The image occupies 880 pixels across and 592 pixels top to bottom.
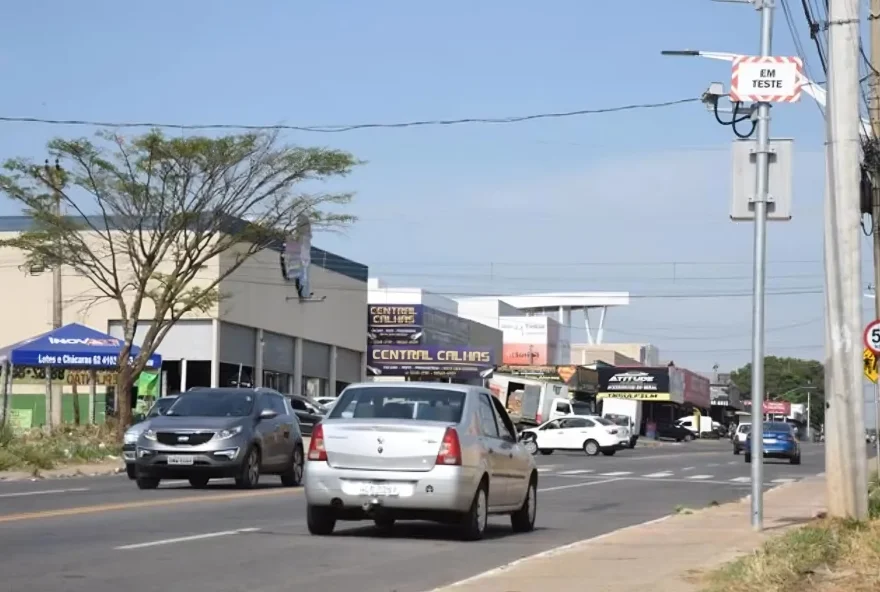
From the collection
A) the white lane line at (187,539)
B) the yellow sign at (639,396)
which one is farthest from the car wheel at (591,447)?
the white lane line at (187,539)

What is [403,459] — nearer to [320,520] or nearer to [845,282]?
[320,520]

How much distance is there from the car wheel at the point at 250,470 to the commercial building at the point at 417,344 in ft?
156

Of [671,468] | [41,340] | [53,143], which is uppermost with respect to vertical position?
[53,143]

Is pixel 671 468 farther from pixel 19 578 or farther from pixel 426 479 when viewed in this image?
pixel 19 578

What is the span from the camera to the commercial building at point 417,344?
72500 millimetres

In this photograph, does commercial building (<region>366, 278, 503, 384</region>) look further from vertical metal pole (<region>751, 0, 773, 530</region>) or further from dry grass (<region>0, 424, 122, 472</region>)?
vertical metal pole (<region>751, 0, 773, 530</region>)

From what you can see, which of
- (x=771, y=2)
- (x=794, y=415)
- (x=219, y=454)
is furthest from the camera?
(x=794, y=415)

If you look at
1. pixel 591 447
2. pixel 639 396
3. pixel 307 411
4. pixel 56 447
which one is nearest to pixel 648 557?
pixel 56 447

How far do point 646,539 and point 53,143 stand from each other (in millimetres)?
31518

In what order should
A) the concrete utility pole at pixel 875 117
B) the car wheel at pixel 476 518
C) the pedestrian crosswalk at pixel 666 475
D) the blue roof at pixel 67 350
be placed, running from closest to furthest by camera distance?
the car wheel at pixel 476 518 < the concrete utility pole at pixel 875 117 < the pedestrian crosswalk at pixel 666 475 < the blue roof at pixel 67 350

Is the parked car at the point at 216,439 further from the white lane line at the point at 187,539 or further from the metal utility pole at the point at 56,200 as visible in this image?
the metal utility pole at the point at 56,200

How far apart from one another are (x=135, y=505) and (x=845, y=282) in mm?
9589

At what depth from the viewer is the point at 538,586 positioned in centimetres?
1134

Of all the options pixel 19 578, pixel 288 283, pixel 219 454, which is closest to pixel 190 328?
pixel 288 283
